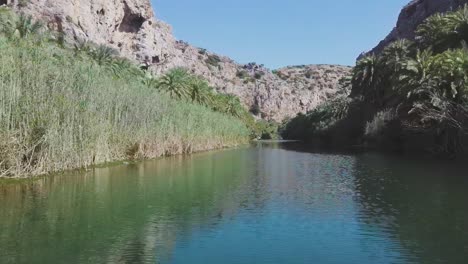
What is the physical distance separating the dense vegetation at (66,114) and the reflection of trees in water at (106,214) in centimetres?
150

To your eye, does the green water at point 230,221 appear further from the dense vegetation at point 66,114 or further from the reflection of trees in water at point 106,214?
the dense vegetation at point 66,114

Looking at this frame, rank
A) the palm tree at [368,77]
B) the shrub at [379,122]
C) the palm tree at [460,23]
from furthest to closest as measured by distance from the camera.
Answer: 1. the palm tree at [368,77]
2. the shrub at [379,122]
3. the palm tree at [460,23]

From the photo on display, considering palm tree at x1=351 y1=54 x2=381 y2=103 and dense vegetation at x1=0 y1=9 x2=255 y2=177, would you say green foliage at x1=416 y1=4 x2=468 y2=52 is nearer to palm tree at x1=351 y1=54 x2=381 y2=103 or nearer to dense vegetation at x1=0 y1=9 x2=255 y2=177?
palm tree at x1=351 y1=54 x2=381 y2=103

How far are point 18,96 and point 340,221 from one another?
14.6 metres

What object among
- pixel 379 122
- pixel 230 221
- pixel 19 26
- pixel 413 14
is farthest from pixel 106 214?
pixel 413 14

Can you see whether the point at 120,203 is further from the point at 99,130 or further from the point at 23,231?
the point at 99,130

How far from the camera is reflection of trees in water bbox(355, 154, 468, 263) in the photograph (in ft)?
41.0

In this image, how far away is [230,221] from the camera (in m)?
15.5

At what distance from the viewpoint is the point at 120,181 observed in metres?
25.0

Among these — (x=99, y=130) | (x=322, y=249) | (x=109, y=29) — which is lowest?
(x=322, y=249)

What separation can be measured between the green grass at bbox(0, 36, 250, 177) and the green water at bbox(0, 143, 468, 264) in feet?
4.73

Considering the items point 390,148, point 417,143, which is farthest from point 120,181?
point 390,148

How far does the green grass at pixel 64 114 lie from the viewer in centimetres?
2212

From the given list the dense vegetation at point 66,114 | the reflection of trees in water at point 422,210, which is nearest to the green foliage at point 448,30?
the reflection of trees in water at point 422,210
